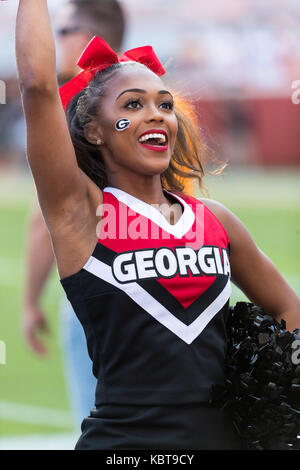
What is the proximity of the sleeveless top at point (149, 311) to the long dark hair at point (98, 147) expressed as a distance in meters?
0.22

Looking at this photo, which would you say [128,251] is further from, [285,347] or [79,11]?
[79,11]

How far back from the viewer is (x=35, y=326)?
4094mm

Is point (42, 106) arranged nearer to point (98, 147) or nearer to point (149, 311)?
point (98, 147)

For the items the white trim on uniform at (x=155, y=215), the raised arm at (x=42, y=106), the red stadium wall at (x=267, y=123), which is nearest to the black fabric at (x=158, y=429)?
the white trim on uniform at (x=155, y=215)

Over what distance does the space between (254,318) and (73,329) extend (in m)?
1.09

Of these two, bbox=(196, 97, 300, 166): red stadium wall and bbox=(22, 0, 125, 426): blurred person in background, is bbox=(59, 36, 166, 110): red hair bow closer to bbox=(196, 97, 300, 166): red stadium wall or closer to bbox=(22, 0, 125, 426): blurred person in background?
bbox=(22, 0, 125, 426): blurred person in background

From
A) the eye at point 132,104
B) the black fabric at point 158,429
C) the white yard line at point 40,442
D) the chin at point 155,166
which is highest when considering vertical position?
the eye at point 132,104

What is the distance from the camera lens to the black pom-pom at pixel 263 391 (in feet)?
6.90

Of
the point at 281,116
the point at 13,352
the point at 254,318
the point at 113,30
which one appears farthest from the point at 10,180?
the point at 254,318

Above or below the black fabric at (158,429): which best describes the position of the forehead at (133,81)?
above

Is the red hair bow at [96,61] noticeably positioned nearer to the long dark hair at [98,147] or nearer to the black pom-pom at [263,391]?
the long dark hair at [98,147]

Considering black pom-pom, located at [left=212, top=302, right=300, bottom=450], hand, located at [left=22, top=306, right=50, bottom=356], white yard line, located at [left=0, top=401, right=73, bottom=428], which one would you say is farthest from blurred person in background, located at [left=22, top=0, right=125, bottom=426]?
white yard line, located at [left=0, top=401, right=73, bottom=428]

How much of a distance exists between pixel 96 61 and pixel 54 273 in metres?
9.11

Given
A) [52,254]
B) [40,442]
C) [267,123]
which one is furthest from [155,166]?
[267,123]
